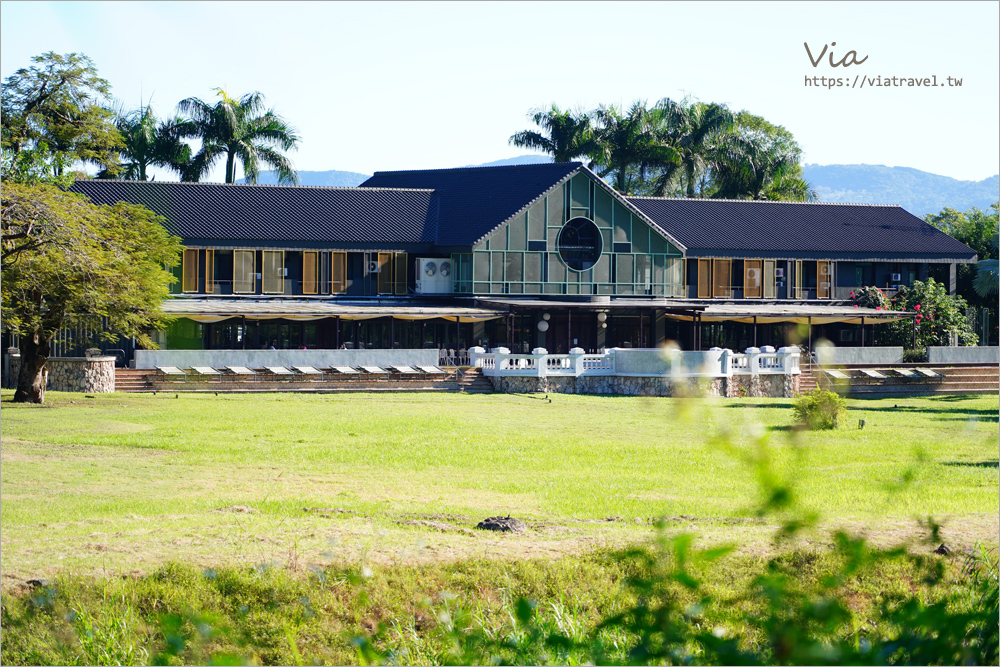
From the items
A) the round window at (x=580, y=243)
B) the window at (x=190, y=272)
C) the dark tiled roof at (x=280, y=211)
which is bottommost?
the window at (x=190, y=272)

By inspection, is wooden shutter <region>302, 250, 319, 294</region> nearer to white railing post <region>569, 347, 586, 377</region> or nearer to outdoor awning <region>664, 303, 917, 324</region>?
white railing post <region>569, 347, 586, 377</region>

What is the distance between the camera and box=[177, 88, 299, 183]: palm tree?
200ft

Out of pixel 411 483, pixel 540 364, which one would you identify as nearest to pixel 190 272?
pixel 540 364

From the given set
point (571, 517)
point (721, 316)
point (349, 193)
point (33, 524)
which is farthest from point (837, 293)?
point (33, 524)

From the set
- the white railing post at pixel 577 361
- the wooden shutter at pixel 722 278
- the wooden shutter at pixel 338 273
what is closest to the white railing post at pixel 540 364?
the white railing post at pixel 577 361

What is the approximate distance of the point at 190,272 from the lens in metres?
50.8

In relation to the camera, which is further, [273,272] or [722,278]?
[722,278]

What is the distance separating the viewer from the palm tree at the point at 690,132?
70125 millimetres

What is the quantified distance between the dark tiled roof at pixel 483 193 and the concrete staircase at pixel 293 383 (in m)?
12.5

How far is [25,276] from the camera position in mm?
29062

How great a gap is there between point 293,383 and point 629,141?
35.3m

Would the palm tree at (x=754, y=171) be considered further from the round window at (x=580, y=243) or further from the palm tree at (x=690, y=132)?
the round window at (x=580, y=243)

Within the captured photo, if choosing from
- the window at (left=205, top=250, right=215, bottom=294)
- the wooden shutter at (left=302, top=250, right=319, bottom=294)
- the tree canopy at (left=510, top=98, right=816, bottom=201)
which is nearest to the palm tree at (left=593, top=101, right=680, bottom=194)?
the tree canopy at (left=510, top=98, right=816, bottom=201)

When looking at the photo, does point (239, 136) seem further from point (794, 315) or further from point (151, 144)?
point (794, 315)
